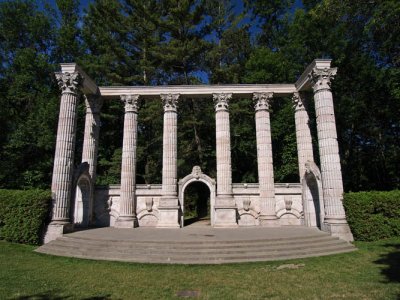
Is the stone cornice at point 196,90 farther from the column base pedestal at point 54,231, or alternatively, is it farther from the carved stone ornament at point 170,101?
the column base pedestal at point 54,231

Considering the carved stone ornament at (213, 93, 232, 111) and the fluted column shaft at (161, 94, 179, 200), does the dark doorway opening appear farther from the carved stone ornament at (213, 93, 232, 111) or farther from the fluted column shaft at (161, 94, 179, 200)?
the carved stone ornament at (213, 93, 232, 111)

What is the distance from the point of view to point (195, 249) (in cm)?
1209

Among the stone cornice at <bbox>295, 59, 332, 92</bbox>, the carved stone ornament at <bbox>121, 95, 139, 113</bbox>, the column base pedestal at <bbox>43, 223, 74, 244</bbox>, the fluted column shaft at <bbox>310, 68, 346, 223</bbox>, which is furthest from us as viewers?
the carved stone ornament at <bbox>121, 95, 139, 113</bbox>

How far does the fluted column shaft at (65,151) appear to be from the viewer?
643 inches

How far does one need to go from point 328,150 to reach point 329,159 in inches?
23.2

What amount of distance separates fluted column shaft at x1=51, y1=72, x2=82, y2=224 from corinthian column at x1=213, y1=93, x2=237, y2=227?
10343mm

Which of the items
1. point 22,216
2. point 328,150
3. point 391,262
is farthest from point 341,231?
point 22,216

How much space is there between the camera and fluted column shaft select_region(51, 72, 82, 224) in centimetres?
1633

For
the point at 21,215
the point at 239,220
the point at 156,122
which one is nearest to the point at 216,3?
the point at 156,122

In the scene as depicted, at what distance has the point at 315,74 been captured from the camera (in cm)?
1855

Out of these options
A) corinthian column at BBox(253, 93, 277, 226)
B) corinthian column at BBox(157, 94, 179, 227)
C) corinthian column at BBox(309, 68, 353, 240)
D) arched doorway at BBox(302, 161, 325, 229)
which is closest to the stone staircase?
corinthian column at BBox(309, 68, 353, 240)

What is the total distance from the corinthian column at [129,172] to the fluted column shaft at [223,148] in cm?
665

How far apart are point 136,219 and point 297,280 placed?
1483 cm

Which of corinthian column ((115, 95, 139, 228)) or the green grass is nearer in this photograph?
the green grass
